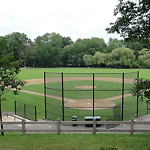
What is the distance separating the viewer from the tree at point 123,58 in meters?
75.8

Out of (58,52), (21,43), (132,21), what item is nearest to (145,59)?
(58,52)

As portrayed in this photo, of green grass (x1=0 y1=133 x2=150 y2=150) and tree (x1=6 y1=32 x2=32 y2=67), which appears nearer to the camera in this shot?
green grass (x1=0 y1=133 x2=150 y2=150)

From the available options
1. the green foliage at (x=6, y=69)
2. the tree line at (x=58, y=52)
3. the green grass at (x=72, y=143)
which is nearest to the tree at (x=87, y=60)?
the tree line at (x=58, y=52)

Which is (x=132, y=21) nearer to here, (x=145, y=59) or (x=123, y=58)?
(x=145, y=59)

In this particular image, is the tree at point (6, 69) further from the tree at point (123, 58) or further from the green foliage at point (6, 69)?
the tree at point (123, 58)

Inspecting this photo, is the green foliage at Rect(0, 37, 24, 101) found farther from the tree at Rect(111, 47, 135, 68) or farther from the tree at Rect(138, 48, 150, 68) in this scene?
the tree at Rect(111, 47, 135, 68)

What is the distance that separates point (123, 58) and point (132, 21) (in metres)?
72.5

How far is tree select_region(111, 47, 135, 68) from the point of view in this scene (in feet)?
249

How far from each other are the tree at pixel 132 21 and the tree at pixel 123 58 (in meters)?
70.6

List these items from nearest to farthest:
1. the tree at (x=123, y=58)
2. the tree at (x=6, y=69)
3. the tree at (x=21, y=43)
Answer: the tree at (x=6, y=69)
the tree at (x=123, y=58)
the tree at (x=21, y=43)

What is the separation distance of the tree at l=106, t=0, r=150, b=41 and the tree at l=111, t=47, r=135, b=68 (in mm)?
70636

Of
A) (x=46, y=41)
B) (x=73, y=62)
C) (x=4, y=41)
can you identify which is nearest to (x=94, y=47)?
(x=73, y=62)

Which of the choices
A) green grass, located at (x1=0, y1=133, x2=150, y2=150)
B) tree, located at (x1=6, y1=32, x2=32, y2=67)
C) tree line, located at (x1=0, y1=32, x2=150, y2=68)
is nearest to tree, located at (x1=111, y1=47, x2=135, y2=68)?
tree line, located at (x1=0, y1=32, x2=150, y2=68)

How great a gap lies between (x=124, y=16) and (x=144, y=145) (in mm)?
4872
